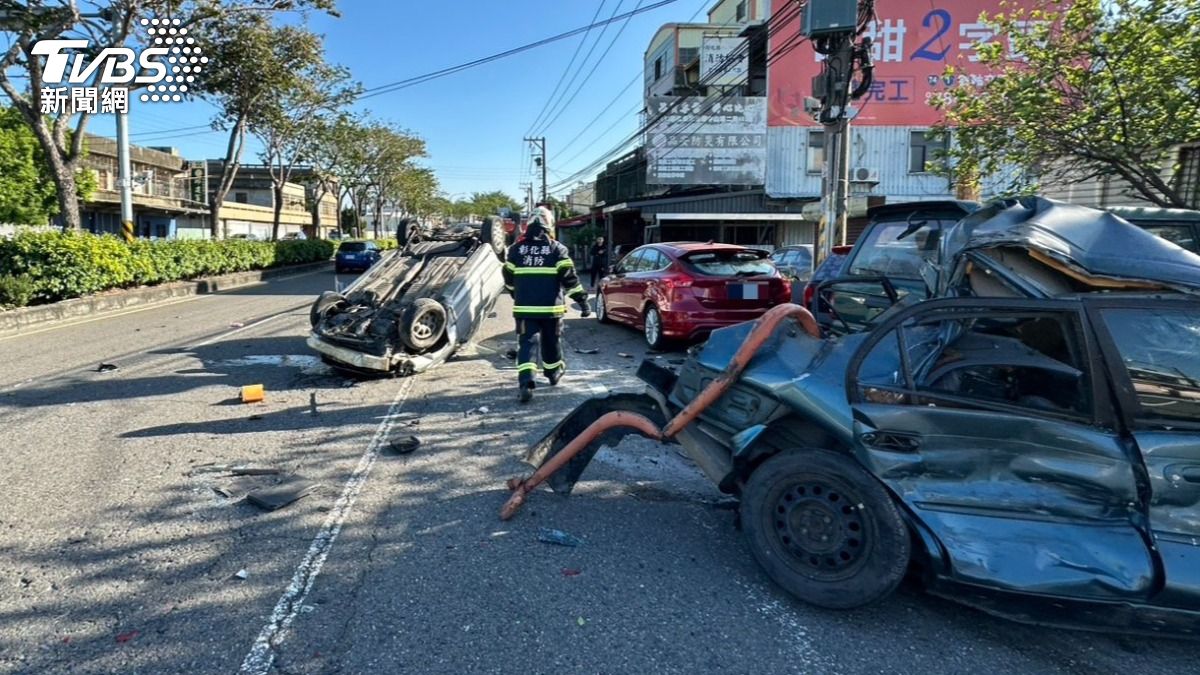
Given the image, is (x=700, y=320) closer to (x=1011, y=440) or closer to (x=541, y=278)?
(x=541, y=278)

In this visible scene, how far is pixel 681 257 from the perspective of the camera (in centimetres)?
902

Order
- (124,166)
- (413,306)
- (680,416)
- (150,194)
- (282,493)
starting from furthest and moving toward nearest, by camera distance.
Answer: (150,194) → (124,166) → (413,306) → (282,493) → (680,416)

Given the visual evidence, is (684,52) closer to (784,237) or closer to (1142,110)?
(784,237)

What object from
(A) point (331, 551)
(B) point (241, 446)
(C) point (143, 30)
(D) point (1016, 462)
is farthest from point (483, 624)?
(C) point (143, 30)

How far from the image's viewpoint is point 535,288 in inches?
255

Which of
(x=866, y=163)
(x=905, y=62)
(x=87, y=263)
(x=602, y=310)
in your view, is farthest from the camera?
(x=866, y=163)

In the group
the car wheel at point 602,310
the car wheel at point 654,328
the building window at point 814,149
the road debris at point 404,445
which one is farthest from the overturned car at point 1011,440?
the building window at point 814,149

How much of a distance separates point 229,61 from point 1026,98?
20458 millimetres

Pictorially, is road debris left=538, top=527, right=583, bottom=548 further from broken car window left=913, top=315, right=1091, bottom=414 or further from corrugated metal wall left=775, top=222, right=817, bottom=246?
corrugated metal wall left=775, top=222, right=817, bottom=246

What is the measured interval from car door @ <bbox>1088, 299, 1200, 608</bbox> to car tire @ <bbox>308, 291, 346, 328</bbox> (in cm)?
738

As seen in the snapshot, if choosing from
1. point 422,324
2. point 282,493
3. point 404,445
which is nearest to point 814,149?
point 422,324

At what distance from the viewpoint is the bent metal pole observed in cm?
337

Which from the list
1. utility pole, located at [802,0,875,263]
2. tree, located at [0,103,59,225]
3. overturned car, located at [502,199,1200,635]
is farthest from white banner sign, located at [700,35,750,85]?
tree, located at [0,103,59,225]

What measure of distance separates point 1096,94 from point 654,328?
605cm
